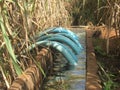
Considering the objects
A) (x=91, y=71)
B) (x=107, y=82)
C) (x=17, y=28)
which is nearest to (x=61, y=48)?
(x=91, y=71)

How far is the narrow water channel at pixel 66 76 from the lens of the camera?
12.6 feet

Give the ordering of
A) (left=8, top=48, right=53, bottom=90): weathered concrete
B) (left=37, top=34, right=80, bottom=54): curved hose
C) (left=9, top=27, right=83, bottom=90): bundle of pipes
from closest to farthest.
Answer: (left=8, top=48, right=53, bottom=90): weathered concrete, (left=9, top=27, right=83, bottom=90): bundle of pipes, (left=37, top=34, right=80, bottom=54): curved hose

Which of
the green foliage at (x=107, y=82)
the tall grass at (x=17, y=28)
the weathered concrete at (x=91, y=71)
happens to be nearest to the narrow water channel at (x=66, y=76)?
the weathered concrete at (x=91, y=71)

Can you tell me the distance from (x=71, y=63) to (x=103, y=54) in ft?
3.57

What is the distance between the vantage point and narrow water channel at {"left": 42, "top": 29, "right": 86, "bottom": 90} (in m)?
3.84

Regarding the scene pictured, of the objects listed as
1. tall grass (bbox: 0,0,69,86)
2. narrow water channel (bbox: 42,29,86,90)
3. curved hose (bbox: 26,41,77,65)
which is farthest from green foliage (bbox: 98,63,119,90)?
tall grass (bbox: 0,0,69,86)

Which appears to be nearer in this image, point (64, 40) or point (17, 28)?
point (17, 28)

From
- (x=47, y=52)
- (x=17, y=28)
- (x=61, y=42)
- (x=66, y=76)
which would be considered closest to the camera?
(x=17, y=28)

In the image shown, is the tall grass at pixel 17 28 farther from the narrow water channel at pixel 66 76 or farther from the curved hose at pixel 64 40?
the curved hose at pixel 64 40

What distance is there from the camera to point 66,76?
167 inches

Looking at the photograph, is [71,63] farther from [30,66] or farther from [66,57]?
[30,66]

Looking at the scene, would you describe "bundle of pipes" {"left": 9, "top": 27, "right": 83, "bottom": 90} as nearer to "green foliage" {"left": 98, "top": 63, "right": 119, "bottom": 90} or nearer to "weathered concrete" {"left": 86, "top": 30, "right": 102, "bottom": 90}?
"weathered concrete" {"left": 86, "top": 30, "right": 102, "bottom": 90}

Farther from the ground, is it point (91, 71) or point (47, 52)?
point (47, 52)

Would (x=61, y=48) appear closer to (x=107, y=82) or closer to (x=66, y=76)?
(x=66, y=76)
